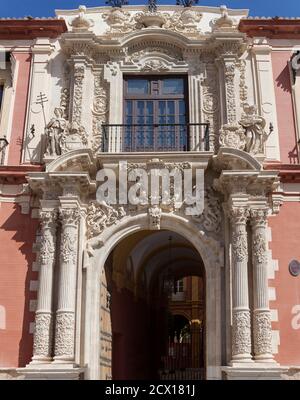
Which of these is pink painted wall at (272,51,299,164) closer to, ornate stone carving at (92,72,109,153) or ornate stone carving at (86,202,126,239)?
ornate stone carving at (86,202,126,239)

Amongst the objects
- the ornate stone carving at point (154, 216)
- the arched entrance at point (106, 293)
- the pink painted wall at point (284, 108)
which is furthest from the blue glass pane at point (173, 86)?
the arched entrance at point (106, 293)

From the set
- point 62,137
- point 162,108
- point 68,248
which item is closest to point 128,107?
point 162,108

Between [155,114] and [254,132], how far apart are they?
87.8 inches

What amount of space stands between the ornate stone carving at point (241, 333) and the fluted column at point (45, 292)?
329 centimetres

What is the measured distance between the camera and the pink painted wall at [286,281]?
411 inches

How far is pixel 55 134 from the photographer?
37.8 ft

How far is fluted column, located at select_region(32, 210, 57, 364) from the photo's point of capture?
10.2 m

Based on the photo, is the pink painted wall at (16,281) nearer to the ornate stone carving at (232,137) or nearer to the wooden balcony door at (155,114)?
the wooden balcony door at (155,114)

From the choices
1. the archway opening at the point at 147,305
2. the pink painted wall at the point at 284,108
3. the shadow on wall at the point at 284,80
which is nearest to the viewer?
the pink painted wall at the point at 284,108

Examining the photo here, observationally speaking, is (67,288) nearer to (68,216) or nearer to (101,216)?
(68,216)

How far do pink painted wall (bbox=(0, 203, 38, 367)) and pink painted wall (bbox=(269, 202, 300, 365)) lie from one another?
4590mm

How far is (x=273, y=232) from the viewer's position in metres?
11.1

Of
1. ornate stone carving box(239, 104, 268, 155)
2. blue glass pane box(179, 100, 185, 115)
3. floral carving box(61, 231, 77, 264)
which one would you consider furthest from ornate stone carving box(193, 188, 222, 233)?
floral carving box(61, 231, 77, 264)
